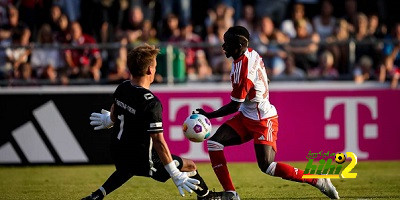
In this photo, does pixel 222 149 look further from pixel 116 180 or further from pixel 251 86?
pixel 116 180

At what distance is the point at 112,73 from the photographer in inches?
656

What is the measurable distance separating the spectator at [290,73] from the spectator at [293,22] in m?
1.43

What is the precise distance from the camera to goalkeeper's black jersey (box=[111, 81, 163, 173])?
898cm

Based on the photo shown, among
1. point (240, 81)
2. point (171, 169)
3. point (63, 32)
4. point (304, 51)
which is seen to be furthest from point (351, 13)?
point (171, 169)

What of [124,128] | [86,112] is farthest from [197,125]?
[86,112]

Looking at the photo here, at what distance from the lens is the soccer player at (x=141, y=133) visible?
349 inches

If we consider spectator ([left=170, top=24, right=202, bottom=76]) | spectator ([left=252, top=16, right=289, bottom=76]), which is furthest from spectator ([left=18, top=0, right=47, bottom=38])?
spectator ([left=252, top=16, right=289, bottom=76])

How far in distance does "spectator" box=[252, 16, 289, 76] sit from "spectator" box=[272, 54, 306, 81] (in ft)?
0.35

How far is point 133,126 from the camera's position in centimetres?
916

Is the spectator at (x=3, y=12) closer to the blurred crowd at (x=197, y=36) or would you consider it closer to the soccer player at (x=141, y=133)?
the blurred crowd at (x=197, y=36)

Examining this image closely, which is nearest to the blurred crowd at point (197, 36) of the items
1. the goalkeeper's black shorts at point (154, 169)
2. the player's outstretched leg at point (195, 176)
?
the player's outstretched leg at point (195, 176)

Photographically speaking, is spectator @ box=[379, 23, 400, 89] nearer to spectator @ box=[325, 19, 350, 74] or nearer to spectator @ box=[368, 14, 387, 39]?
spectator @ box=[325, 19, 350, 74]

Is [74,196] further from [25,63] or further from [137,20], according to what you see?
[137,20]

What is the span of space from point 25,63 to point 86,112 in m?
1.54
